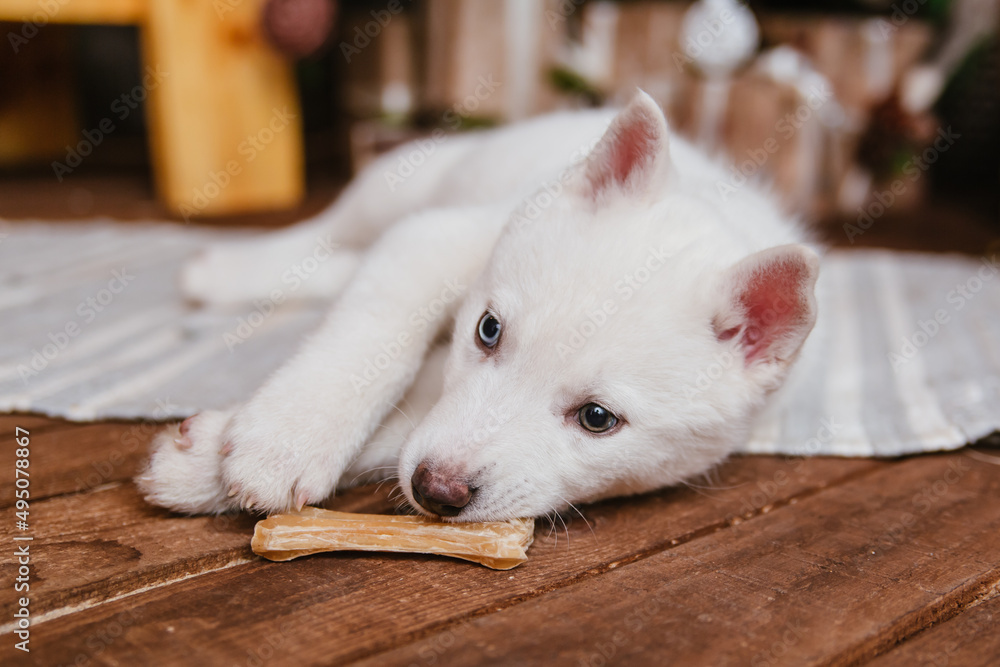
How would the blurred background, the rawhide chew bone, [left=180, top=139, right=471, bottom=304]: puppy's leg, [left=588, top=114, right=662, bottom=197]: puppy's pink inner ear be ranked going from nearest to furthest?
the rawhide chew bone < [left=588, top=114, right=662, bottom=197]: puppy's pink inner ear < [left=180, top=139, right=471, bottom=304]: puppy's leg < the blurred background

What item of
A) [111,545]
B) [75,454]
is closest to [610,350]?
[111,545]

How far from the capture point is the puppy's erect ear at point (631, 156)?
1.51m

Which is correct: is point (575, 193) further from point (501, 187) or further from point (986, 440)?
point (986, 440)

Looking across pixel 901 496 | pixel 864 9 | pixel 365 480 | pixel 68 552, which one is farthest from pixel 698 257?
pixel 864 9

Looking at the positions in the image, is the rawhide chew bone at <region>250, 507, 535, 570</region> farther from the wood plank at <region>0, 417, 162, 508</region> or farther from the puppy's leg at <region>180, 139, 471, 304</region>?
the puppy's leg at <region>180, 139, 471, 304</region>

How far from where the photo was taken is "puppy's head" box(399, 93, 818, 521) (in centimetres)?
135

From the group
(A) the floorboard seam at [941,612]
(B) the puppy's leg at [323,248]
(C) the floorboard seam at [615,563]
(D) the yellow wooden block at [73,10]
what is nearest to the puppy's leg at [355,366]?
(C) the floorboard seam at [615,563]

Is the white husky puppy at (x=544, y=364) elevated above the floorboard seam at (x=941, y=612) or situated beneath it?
elevated above

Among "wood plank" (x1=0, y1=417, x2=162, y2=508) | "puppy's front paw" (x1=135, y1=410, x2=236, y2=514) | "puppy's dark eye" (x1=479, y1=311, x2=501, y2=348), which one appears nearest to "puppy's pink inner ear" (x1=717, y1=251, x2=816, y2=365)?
"puppy's dark eye" (x1=479, y1=311, x2=501, y2=348)

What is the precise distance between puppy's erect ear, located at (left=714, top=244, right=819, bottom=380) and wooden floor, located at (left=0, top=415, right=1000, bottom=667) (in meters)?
0.34

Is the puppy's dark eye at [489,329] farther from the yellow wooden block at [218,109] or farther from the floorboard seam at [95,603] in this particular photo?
the yellow wooden block at [218,109]

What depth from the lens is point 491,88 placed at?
16.3 ft

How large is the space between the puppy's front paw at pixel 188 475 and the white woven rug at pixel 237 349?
37cm

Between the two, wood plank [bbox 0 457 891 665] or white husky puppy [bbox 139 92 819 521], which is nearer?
wood plank [bbox 0 457 891 665]
